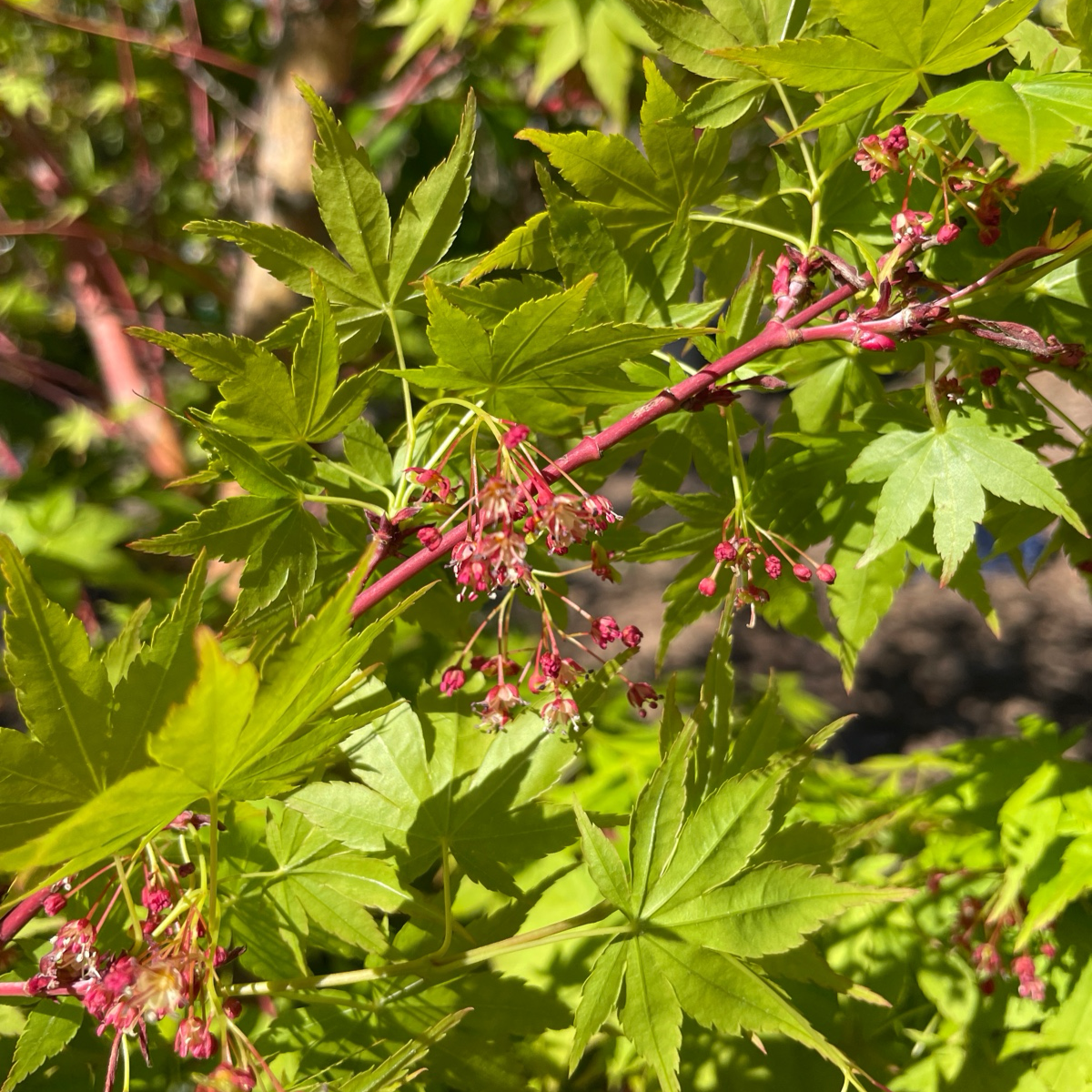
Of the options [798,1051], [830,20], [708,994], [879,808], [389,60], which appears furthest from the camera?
[389,60]

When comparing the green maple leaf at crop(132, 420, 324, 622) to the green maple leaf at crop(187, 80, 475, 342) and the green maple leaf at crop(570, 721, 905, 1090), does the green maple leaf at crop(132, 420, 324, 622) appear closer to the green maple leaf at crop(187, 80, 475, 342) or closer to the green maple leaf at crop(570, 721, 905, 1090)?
the green maple leaf at crop(187, 80, 475, 342)

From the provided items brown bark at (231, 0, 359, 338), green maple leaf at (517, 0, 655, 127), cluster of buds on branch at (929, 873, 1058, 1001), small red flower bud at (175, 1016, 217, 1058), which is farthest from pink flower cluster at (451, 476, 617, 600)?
brown bark at (231, 0, 359, 338)

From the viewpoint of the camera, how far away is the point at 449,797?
0.72 m

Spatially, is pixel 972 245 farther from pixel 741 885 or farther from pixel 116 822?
pixel 116 822

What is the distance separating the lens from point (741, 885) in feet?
2.00

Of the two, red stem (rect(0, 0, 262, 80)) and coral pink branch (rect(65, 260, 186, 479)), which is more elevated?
red stem (rect(0, 0, 262, 80))

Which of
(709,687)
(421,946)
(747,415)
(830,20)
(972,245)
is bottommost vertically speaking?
(421,946)

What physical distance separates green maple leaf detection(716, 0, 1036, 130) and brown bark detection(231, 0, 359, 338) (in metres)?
1.66

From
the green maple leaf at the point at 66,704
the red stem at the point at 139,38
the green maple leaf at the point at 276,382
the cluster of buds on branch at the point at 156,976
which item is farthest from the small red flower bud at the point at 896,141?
the red stem at the point at 139,38

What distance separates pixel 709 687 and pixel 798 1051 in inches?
19.1

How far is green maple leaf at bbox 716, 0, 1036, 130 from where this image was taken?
0.56 m

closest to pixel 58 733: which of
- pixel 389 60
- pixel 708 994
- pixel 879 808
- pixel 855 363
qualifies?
pixel 708 994

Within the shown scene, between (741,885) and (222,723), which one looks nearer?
(222,723)

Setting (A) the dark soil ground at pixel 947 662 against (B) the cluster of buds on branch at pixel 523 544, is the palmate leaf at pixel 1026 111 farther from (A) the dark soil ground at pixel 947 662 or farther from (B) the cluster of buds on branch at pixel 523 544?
(A) the dark soil ground at pixel 947 662
